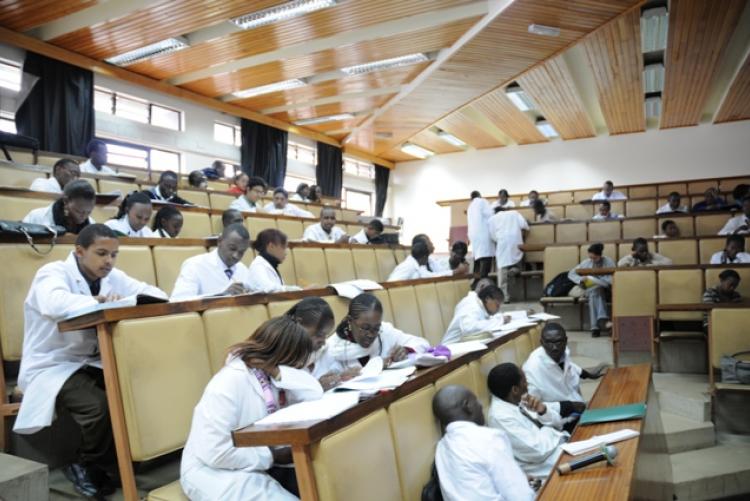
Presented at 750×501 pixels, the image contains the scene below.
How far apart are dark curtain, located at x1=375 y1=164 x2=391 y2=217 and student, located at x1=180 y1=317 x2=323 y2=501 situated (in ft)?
45.6

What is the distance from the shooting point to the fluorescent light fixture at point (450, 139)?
13714 mm

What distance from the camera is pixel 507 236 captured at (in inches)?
285

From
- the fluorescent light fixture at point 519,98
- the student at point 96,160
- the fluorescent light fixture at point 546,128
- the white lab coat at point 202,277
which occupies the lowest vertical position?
the white lab coat at point 202,277

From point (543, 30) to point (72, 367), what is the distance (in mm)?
6757

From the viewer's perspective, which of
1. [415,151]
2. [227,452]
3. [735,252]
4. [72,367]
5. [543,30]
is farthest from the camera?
[415,151]

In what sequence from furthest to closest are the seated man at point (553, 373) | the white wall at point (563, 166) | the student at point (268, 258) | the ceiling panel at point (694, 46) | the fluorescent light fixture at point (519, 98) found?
the white wall at point (563, 166) → the fluorescent light fixture at point (519, 98) → the ceiling panel at point (694, 46) → the student at point (268, 258) → the seated man at point (553, 373)

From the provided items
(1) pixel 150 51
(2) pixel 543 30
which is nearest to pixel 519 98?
(2) pixel 543 30

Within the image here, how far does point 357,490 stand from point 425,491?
0.47 metres

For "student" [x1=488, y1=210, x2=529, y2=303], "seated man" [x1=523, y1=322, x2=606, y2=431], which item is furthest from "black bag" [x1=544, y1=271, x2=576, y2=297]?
"seated man" [x1=523, y1=322, x2=606, y2=431]

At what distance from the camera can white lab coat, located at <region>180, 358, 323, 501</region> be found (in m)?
1.65

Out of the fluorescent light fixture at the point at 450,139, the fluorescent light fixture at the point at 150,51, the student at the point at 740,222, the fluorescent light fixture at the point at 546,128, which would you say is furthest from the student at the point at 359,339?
the fluorescent light fixture at the point at 450,139

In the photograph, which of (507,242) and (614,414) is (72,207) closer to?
(614,414)

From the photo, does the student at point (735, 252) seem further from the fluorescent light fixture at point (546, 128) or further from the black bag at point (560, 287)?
the fluorescent light fixture at point (546, 128)

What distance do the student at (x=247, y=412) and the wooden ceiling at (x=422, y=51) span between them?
553 centimetres
